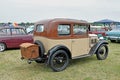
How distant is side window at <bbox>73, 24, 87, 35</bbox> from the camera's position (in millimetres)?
7442

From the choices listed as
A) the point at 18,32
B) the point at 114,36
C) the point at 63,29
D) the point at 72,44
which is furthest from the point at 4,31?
the point at 114,36

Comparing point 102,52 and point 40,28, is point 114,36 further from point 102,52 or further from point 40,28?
point 40,28

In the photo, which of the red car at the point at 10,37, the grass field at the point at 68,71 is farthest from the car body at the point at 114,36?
the red car at the point at 10,37

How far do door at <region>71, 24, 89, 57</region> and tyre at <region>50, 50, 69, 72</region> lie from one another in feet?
1.46

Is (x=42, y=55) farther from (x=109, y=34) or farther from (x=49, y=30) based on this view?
(x=109, y=34)

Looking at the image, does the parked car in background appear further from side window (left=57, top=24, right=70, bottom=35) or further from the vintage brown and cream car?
side window (left=57, top=24, right=70, bottom=35)

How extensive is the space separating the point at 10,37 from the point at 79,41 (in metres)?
5.06

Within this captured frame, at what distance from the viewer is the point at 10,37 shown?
11258mm

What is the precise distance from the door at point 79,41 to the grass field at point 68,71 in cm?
52

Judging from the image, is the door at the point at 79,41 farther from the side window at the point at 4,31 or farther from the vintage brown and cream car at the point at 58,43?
the side window at the point at 4,31

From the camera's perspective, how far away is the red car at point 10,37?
11.2 m

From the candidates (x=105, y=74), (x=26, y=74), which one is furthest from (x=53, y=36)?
(x=105, y=74)

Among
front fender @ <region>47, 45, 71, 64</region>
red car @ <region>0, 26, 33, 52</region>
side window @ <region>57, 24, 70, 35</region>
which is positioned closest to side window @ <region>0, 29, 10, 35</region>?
red car @ <region>0, 26, 33, 52</region>

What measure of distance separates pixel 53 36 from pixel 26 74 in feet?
4.96
